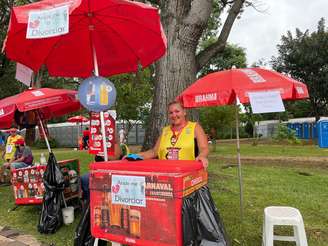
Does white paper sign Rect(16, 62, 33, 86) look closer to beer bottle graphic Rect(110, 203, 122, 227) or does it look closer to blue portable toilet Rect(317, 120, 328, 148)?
beer bottle graphic Rect(110, 203, 122, 227)

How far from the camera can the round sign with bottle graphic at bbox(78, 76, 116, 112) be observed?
4375mm

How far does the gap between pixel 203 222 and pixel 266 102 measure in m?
1.45

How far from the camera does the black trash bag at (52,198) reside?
5258mm

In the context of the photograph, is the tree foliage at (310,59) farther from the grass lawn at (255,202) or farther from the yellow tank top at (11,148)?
the yellow tank top at (11,148)

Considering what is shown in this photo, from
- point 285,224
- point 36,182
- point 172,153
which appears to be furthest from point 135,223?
point 36,182

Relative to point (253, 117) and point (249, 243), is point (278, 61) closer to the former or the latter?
point (253, 117)

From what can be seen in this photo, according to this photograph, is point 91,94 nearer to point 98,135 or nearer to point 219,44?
point 98,135

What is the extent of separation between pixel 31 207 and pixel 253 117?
17624 millimetres

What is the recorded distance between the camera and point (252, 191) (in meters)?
7.36

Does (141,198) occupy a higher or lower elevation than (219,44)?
lower

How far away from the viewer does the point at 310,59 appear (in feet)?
89.7

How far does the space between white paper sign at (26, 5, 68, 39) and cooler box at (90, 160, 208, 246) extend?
127cm

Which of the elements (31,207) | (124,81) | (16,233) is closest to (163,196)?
(16,233)

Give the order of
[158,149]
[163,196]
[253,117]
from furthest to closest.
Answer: [253,117], [158,149], [163,196]
